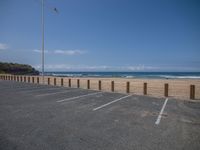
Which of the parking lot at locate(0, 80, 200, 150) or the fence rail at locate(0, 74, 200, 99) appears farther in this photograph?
the fence rail at locate(0, 74, 200, 99)

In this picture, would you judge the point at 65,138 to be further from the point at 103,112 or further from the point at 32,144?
the point at 103,112

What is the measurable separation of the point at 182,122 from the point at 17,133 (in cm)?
532

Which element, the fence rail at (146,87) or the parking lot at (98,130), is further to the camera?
the fence rail at (146,87)

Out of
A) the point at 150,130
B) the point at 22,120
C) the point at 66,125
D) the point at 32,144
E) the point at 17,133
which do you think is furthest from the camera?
the point at 22,120

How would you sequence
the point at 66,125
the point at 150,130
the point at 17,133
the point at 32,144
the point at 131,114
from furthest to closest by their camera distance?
the point at 131,114, the point at 66,125, the point at 150,130, the point at 17,133, the point at 32,144

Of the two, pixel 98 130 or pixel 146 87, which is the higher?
pixel 146 87

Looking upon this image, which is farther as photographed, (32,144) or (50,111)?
(50,111)

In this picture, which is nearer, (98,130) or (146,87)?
(98,130)

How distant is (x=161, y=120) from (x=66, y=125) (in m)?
3.39

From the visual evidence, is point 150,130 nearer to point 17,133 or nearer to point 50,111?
point 17,133

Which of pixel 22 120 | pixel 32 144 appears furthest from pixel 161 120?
pixel 22 120

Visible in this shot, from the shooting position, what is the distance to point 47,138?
4.58 meters

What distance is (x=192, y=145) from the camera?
4234 millimetres

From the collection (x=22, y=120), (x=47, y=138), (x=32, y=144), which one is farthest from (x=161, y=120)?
(x=22, y=120)
